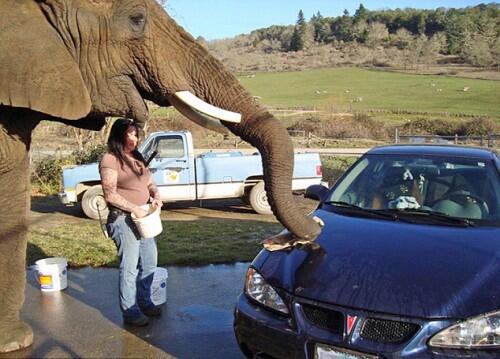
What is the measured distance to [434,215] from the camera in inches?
192

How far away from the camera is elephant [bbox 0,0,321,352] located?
12.7 ft

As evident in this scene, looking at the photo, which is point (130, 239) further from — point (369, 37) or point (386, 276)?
point (369, 37)

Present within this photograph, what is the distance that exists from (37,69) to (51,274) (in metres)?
3.21

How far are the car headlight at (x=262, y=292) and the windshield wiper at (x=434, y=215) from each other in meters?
1.37

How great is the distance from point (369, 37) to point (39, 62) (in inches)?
5652

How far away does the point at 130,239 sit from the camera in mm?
5395

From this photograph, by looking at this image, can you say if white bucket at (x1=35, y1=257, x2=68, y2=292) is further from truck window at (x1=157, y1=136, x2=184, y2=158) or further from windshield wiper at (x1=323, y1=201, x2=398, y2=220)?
truck window at (x1=157, y1=136, x2=184, y2=158)

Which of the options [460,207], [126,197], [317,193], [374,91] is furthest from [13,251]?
[374,91]

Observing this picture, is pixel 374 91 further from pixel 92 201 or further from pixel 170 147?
pixel 92 201

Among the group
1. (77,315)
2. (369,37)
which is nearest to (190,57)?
(77,315)

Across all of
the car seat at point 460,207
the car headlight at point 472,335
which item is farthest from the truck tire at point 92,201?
the car headlight at point 472,335

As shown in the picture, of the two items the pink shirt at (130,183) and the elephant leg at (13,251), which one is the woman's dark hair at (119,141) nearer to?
the pink shirt at (130,183)

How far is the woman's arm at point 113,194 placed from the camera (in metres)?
5.22

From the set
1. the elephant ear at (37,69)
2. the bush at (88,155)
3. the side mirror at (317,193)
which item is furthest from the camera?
the bush at (88,155)
